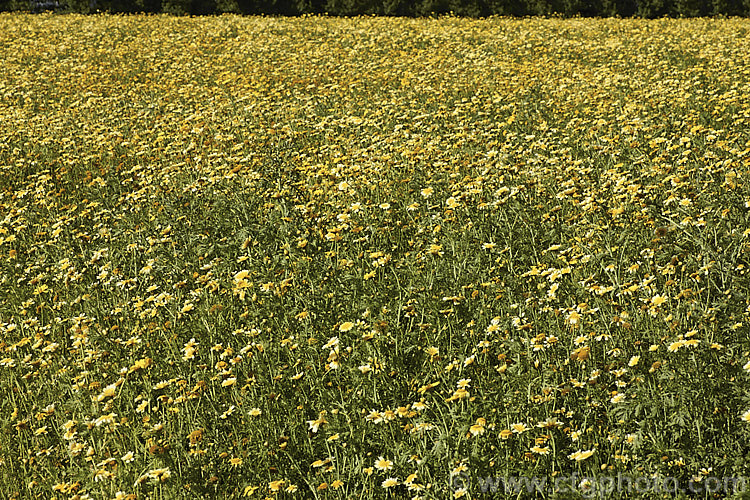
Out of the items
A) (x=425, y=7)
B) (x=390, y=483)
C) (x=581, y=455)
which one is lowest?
(x=390, y=483)

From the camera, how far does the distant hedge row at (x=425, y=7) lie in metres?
21.0

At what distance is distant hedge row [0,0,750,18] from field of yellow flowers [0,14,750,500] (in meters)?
14.0

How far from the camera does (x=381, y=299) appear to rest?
373 cm

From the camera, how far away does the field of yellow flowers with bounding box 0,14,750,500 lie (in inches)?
104

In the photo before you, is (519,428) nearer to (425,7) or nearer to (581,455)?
(581,455)

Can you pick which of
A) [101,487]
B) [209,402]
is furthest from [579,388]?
[101,487]

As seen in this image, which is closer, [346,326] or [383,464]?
[383,464]

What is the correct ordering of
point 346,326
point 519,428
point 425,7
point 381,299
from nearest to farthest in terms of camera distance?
point 519,428, point 346,326, point 381,299, point 425,7

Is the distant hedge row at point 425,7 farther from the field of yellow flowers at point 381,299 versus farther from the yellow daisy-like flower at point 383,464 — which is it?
the yellow daisy-like flower at point 383,464

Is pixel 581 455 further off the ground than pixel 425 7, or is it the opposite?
pixel 425 7

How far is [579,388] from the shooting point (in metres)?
2.84

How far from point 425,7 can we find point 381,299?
1885cm

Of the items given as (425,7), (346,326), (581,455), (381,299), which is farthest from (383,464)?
(425,7)

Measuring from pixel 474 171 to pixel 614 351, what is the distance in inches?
105
